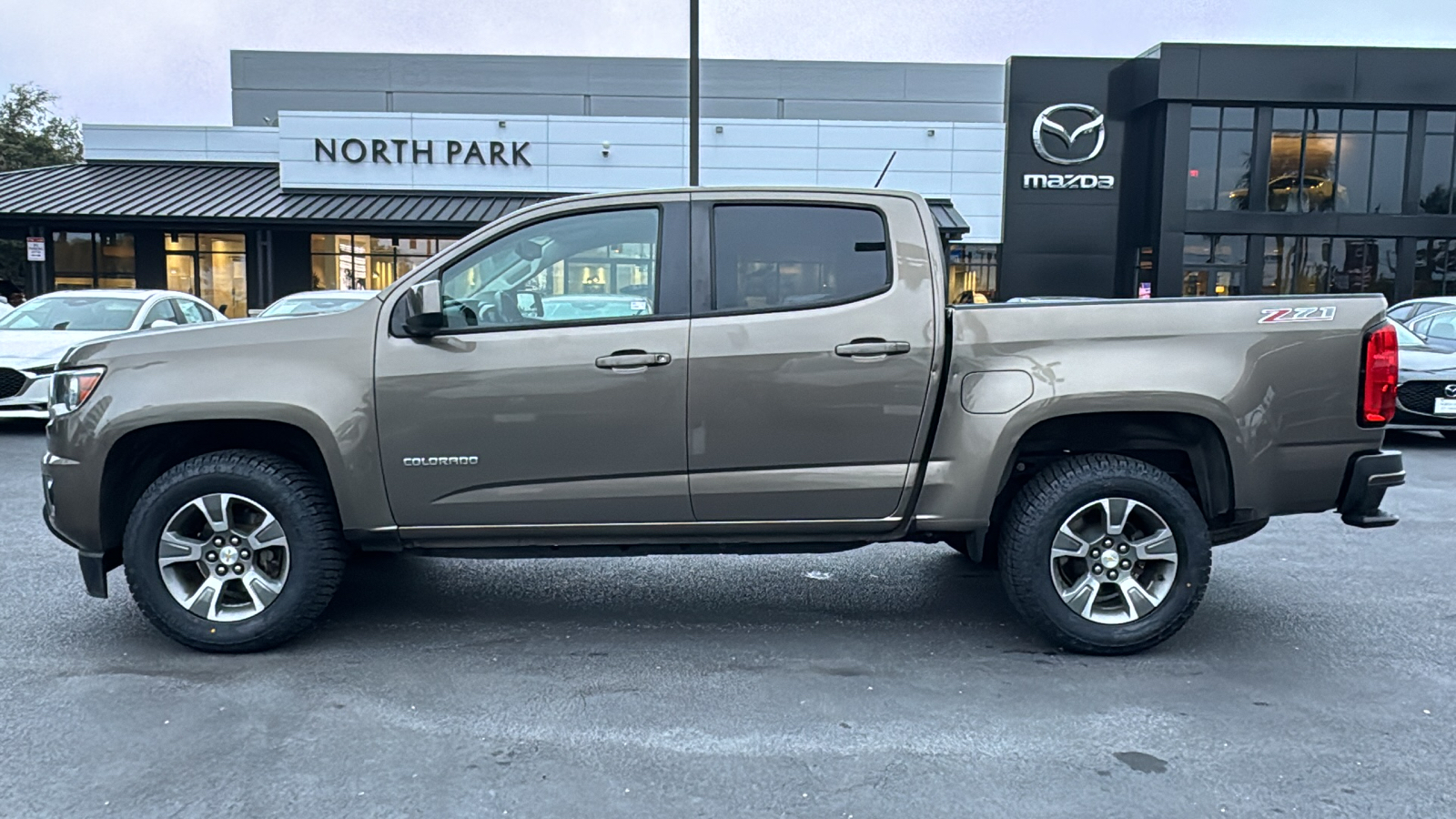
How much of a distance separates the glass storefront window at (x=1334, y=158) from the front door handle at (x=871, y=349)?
26.7 m

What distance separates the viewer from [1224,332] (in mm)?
4238

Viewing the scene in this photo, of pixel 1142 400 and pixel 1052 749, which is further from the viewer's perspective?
pixel 1142 400

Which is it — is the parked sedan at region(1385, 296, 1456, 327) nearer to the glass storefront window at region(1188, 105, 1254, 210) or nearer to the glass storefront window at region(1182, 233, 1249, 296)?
the glass storefront window at region(1182, 233, 1249, 296)

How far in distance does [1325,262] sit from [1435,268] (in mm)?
2937

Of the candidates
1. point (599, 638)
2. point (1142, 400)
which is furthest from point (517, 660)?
point (1142, 400)

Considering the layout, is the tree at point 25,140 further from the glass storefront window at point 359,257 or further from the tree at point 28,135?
the glass storefront window at point 359,257

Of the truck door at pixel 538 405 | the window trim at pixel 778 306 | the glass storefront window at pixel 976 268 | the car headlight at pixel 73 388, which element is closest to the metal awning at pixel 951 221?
the glass storefront window at pixel 976 268

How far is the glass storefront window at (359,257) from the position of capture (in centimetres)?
2578

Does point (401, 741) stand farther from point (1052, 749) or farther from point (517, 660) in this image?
point (1052, 749)

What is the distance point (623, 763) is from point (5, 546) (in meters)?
Answer: 4.78

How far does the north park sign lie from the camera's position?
2480 cm

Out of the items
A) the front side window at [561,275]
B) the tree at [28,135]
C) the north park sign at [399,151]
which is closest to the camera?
the front side window at [561,275]

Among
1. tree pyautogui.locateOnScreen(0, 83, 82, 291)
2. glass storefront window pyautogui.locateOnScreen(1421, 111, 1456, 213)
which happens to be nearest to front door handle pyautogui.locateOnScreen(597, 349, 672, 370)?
glass storefront window pyautogui.locateOnScreen(1421, 111, 1456, 213)

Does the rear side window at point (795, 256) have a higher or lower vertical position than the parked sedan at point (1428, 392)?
higher
